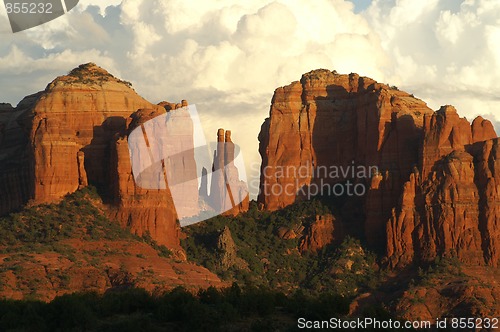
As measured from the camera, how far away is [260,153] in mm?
179875

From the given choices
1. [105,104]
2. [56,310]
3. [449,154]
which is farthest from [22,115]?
[56,310]

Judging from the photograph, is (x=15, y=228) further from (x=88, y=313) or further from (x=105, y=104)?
(x=88, y=313)

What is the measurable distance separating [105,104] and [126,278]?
30396 millimetres

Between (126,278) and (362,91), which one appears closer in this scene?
(126,278)

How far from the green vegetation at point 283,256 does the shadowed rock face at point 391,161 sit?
2735mm

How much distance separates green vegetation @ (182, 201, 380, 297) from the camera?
15950 cm

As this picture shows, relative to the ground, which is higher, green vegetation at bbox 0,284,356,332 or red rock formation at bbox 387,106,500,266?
red rock formation at bbox 387,106,500,266

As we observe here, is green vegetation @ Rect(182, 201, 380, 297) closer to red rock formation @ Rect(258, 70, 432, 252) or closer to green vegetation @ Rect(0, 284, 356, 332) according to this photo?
red rock formation @ Rect(258, 70, 432, 252)

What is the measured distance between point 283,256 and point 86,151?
22621 millimetres

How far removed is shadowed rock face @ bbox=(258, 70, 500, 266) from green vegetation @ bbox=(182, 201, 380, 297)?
2.73 m

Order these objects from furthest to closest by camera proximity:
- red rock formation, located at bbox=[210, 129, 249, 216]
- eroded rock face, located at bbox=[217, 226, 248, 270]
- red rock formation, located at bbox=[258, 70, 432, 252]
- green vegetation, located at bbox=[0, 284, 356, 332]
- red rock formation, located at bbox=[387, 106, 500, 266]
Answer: red rock formation, located at bbox=[210, 129, 249, 216]
red rock formation, located at bbox=[258, 70, 432, 252]
eroded rock face, located at bbox=[217, 226, 248, 270]
red rock formation, located at bbox=[387, 106, 500, 266]
green vegetation, located at bbox=[0, 284, 356, 332]

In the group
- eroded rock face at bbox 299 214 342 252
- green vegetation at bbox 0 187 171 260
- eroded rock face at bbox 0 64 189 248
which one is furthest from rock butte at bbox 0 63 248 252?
eroded rock face at bbox 299 214 342 252

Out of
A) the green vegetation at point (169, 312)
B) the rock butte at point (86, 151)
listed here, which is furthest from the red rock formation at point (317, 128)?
the green vegetation at point (169, 312)

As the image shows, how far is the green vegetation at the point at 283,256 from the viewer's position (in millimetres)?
159500
